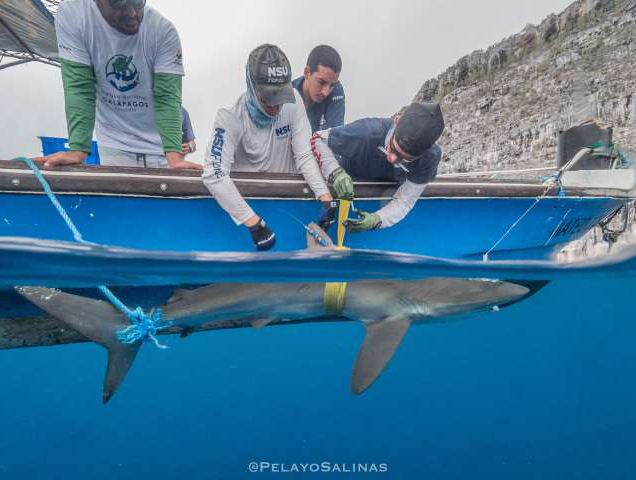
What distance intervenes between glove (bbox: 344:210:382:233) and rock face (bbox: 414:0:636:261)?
21197 millimetres

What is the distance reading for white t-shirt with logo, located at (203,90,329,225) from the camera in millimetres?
2443

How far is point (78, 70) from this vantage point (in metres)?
2.52

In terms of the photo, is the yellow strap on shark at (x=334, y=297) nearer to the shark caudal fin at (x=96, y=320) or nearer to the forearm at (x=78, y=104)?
the shark caudal fin at (x=96, y=320)

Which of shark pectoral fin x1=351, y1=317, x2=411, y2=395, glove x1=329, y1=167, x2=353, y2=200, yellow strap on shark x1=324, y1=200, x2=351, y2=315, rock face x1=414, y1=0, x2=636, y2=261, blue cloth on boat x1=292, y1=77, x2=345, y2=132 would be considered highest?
rock face x1=414, y1=0, x2=636, y2=261

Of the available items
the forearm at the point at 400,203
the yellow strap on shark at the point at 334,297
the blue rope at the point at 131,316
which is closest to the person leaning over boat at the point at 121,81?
the blue rope at the point at 131,316

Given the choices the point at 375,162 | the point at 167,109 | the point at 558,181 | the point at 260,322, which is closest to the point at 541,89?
the point at 558,181

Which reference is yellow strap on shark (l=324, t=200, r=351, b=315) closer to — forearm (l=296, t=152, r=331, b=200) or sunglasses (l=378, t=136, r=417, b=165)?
forearm (l=296, t=152, r=331, b=200)

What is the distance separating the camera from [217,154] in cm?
243

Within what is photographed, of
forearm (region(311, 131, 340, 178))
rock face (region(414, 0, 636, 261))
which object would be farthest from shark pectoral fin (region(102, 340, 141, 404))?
rock face (region(414, 0, 636, 261))

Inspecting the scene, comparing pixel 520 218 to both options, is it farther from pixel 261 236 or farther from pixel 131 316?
pixel 131 316

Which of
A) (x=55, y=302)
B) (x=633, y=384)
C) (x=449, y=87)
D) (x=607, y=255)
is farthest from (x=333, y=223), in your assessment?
(x=449, y=87)

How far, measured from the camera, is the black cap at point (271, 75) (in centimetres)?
241

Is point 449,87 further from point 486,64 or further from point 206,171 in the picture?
point 206,171

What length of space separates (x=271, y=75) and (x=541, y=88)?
35.2 metres
